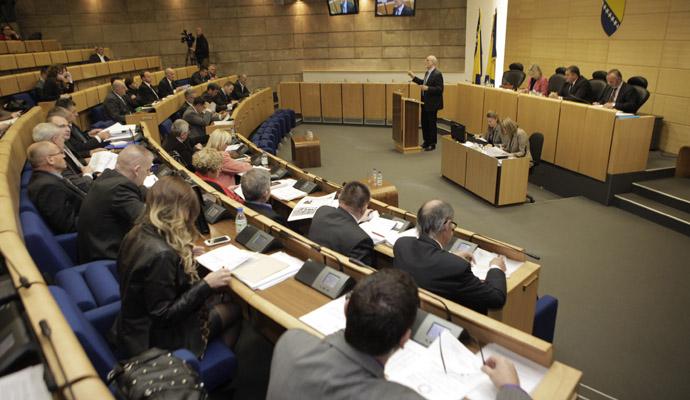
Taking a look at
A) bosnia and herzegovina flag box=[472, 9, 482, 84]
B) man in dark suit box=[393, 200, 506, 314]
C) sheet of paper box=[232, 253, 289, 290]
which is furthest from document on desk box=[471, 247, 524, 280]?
bosnia and herzegovina flag box=[472, 9, 482, 84]

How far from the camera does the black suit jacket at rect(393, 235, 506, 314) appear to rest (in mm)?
2363

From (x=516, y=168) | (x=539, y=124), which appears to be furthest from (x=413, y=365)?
(x=539, y=124)

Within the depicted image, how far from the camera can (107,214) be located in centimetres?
295

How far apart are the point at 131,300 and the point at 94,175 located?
2741 mm

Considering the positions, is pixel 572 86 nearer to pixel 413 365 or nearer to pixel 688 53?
pixel 688 53

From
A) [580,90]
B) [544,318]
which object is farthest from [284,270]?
[580,90]

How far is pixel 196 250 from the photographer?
2812 mm

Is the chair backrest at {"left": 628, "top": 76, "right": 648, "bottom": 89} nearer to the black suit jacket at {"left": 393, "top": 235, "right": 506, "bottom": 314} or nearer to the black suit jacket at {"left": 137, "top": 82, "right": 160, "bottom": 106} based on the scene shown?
the black suit jacket at {"left": 393, "top": 235, "right": 506, "bottom": 314}

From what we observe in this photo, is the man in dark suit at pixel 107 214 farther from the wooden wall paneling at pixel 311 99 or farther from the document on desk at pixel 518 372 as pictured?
the wooden wall paneling at pixel 311 99

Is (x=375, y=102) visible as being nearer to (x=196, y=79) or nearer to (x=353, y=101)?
(x=353, y=101)

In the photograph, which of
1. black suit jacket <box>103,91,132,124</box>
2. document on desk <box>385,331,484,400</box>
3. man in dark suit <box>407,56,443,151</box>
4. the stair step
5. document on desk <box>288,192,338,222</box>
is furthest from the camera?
man in dark suit <box>407,56,443,151</box>

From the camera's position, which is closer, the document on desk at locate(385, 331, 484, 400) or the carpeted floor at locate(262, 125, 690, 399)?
the document on desk at locate(385, 331, 484, 400)

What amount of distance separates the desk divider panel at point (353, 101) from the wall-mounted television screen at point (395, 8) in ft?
8.83

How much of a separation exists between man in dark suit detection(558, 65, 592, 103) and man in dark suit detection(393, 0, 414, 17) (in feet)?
20.1
